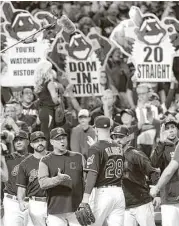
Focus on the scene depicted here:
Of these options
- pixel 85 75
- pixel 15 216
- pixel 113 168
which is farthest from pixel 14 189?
pixel 85 75

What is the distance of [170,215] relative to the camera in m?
9.73

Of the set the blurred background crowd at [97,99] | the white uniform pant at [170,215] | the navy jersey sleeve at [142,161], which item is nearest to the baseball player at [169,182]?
the white uniform pant at [170,215]

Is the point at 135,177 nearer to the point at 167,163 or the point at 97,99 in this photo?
the point at 167,163

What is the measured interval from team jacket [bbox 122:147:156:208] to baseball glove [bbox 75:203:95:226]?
91 centimetres

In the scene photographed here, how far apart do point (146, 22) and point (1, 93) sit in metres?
2.72

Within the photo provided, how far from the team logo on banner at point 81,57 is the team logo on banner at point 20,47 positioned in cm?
34

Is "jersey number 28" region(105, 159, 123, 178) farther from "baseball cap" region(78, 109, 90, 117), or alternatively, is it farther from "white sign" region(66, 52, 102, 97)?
"white sign" region(66, 52, 102, 97)

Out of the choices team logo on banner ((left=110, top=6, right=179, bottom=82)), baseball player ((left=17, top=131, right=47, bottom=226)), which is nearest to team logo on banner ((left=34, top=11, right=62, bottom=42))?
team logo on banner ((left=110, top=6, right=179, bottom=82))

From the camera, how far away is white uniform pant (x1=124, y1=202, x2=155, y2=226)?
9953 mm

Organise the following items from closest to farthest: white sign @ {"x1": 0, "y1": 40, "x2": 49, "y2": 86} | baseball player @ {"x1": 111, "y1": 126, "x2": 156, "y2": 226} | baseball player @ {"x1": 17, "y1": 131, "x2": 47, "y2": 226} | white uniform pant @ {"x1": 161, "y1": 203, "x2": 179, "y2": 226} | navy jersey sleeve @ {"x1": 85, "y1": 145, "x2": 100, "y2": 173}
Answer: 1. navy jersey sleeve @ {"x1": 85, "y1": 145, "x2": 100, "y2": 173}
2. white uniform pant @ {"x1": 161, "y1": 203, "x2": 179, "y2": 226}
3. baseball player @ {"x1": 111, "y1": 126, "x2": 156, "y2": 226}
4. baseball player @ {"x1": 17, "y1": 131, "x2": 47, "y2": 226}
5. white sign @ {"x1": 0, "y1": 40, "x2": 49, "y2": 86}

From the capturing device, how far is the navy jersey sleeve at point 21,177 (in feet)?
33.2

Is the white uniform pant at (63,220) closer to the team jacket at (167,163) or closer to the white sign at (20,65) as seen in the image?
the team jacket at (167,163)

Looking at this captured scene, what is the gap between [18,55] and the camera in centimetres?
1341

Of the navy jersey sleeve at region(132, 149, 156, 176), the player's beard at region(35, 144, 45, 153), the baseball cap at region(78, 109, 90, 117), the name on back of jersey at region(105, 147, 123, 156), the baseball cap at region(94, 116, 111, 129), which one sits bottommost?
the navy jersey sleeve at region(132, 149, 156, 176)
